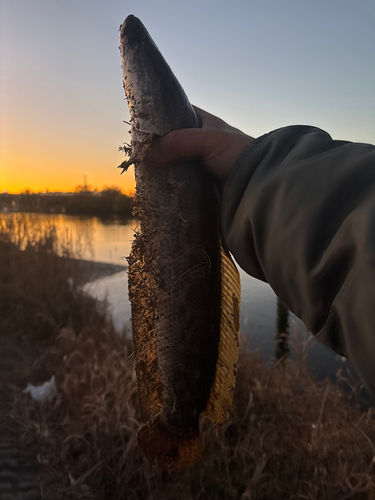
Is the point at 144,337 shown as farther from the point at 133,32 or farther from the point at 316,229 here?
the point at 133,32

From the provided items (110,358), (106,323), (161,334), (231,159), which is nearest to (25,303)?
(106,323)

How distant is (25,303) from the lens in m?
6.36

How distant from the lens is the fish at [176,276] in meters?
1.79

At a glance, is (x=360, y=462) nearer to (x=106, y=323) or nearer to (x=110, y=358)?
(x=110, y=358)

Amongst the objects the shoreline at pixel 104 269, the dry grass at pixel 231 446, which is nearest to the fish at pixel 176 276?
the dry grass at pixel 231 446

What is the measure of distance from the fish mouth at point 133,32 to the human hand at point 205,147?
64cm

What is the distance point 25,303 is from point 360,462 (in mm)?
5540

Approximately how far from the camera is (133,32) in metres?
1.97

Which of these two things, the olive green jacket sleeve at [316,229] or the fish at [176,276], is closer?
the olive green jacket sleeve at [316,229]

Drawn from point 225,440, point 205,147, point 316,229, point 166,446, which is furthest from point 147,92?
point 225,440

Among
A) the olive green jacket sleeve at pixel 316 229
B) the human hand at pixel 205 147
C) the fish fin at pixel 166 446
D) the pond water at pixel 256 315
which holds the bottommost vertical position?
the pond water at pixel 256 315

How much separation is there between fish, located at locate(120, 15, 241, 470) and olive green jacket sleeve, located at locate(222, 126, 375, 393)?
335 mm

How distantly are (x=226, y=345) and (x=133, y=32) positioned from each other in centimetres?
178

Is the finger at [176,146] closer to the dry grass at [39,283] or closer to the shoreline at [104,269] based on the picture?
the dry grass at [39,283]
